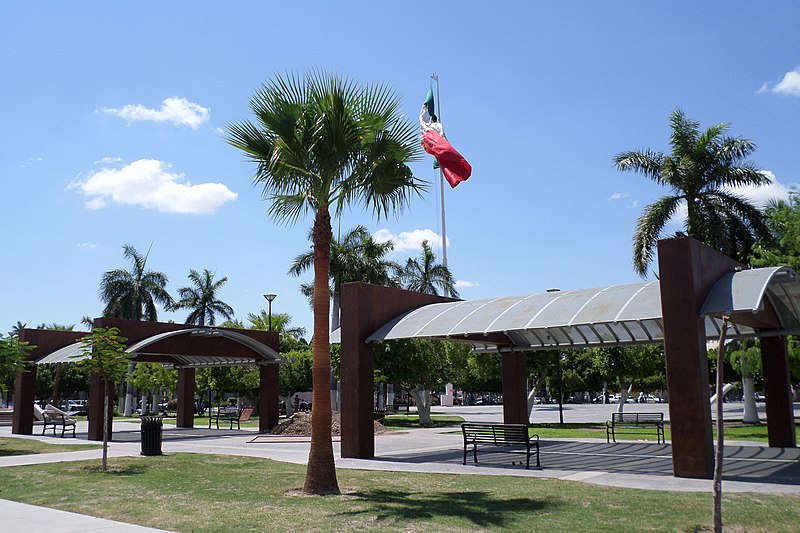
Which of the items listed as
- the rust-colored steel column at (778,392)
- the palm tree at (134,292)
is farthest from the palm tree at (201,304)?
the rust-colored steel column at (778,392)

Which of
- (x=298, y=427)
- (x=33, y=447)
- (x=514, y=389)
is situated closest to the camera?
(x=33, y=447)

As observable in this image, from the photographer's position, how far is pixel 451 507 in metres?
10.3

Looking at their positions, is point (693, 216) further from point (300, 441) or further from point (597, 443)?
point (300, 441)

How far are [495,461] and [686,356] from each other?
5.72m

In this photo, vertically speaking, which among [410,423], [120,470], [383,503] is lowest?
[410,423]

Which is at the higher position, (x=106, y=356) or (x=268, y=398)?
(x=106, y=356)

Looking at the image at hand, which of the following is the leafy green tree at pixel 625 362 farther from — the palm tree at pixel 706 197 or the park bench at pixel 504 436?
the park bench at pixel 504 436

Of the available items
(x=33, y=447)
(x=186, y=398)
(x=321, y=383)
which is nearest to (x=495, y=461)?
(x=321, y=383)

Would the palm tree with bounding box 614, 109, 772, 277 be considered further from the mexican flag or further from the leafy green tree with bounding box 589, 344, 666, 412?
the mexican flag

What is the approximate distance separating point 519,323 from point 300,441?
12.5 metres

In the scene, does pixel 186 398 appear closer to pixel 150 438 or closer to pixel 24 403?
pixel 24 403

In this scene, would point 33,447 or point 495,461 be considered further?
point 33,447

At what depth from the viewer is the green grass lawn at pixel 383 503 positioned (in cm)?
896

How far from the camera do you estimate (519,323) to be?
17594 millimetres
